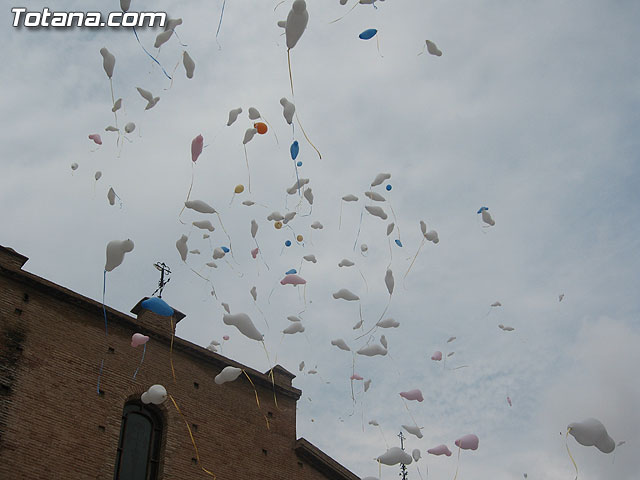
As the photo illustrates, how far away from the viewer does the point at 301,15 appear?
6.52 m

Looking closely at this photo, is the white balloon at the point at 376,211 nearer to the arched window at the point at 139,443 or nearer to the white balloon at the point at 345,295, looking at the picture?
the white balloon at the point at 345,295

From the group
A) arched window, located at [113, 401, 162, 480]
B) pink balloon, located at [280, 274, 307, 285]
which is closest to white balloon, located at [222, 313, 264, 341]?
pink balloon, located at [280, 274, 307, 285]

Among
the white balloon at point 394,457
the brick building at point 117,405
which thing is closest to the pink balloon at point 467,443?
the white balloon at point 394,457

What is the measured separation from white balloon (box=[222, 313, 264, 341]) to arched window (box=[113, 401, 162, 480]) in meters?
4.24

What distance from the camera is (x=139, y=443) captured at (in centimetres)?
1081

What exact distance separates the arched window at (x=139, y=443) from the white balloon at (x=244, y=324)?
4.24 metres

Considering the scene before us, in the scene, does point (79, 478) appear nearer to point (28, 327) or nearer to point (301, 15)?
point (28, 327)

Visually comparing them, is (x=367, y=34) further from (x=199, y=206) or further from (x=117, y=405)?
(x=117, y=405)

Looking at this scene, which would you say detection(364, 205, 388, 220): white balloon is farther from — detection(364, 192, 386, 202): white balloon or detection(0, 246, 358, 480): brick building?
detection(0, 246, 358, 480): brick building

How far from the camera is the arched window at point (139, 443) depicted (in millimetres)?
10391

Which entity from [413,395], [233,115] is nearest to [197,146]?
[233,115]

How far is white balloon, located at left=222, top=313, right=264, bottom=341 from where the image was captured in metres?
7.92

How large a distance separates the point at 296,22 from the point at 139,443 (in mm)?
8058

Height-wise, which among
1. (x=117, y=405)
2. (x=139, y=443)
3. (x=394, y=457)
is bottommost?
(x=139, y=443)
